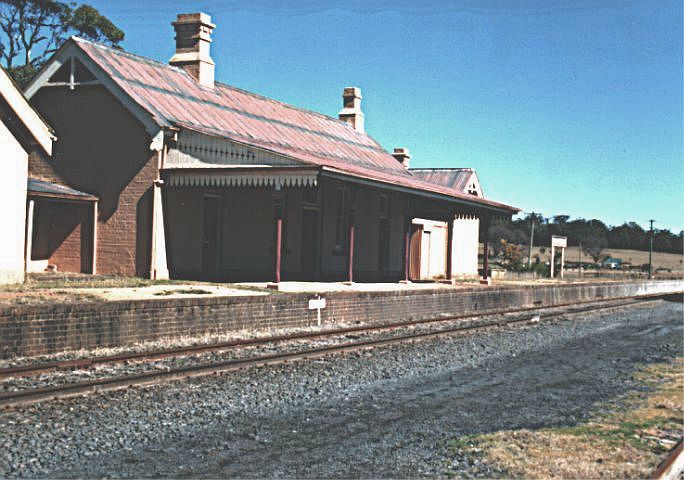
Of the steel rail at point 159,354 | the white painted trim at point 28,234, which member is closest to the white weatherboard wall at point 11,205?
the white painted trim at point 28,234

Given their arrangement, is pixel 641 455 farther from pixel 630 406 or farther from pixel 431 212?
pixel 431 212

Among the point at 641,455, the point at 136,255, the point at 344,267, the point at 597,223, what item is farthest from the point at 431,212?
the point at 597,223

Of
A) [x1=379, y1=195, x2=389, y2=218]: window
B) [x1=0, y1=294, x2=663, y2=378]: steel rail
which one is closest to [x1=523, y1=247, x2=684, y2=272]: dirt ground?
[x1=379, y1=195, x2=389, y2=218]: window

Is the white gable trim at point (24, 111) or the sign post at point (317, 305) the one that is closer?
the white gable trim at point (24, 111)

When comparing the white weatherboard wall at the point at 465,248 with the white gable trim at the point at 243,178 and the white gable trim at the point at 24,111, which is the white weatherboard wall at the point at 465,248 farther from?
the white gable trim at the point at 24,111

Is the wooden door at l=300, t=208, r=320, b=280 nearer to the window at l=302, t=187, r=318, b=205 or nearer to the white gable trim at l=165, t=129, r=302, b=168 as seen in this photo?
the window at l=302, t=187, r=318, b=205

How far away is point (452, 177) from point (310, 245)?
1682 cm

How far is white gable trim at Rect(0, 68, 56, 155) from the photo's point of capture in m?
16.7

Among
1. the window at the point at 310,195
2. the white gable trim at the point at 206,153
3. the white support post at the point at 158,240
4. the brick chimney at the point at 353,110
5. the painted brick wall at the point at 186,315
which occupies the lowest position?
the painted brick wall at the point at 186,315

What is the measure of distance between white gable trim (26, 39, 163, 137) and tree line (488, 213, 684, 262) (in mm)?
96798

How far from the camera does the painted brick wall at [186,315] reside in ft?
36.5

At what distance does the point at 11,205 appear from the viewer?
1703cm

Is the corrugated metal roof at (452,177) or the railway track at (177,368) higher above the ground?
the corrugated metal roof at (452,177)

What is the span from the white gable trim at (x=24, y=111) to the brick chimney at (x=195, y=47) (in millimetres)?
8515
